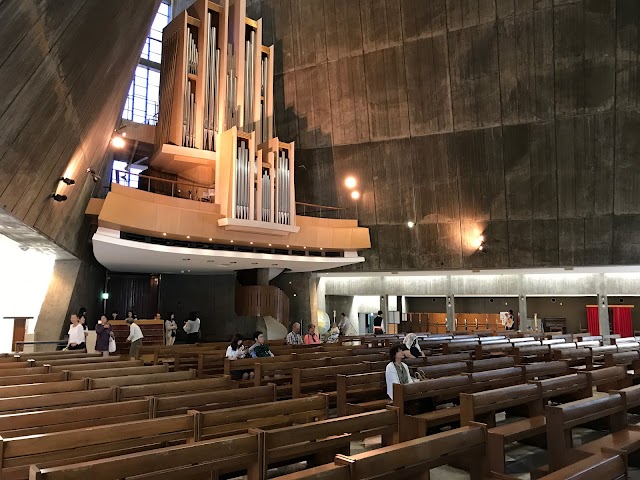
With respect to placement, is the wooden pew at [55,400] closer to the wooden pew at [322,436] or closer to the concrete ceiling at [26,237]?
the wooden pew at [322,436]

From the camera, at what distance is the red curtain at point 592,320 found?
17.2 metres

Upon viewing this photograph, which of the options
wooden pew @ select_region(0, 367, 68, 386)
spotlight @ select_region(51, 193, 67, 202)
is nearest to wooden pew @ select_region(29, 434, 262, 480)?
wooden pew @ select_region(0, 367, 68, 386)

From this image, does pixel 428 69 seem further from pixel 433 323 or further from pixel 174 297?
pixel 174 297

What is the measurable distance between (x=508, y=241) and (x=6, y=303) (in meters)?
13.7

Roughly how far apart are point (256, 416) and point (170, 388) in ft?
5.15

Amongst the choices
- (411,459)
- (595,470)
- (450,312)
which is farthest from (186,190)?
(595,470)

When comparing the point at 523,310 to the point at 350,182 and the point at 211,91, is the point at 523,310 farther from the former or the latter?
the point at 211,91

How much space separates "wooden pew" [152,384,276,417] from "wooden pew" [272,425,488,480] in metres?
2.04

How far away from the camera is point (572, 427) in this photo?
3.25 m

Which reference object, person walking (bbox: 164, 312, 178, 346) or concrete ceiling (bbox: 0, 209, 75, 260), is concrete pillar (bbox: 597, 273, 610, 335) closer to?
person walking (bbox: 164, 312, 178, 346)

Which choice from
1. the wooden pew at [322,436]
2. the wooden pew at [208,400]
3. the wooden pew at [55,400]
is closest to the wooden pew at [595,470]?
the wooden pew at [322,436]

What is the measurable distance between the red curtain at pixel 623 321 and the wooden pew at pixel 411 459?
17.0 meters

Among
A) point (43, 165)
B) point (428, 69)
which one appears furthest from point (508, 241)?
point (43, 165)

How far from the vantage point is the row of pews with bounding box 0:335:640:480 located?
2393 millimetres
